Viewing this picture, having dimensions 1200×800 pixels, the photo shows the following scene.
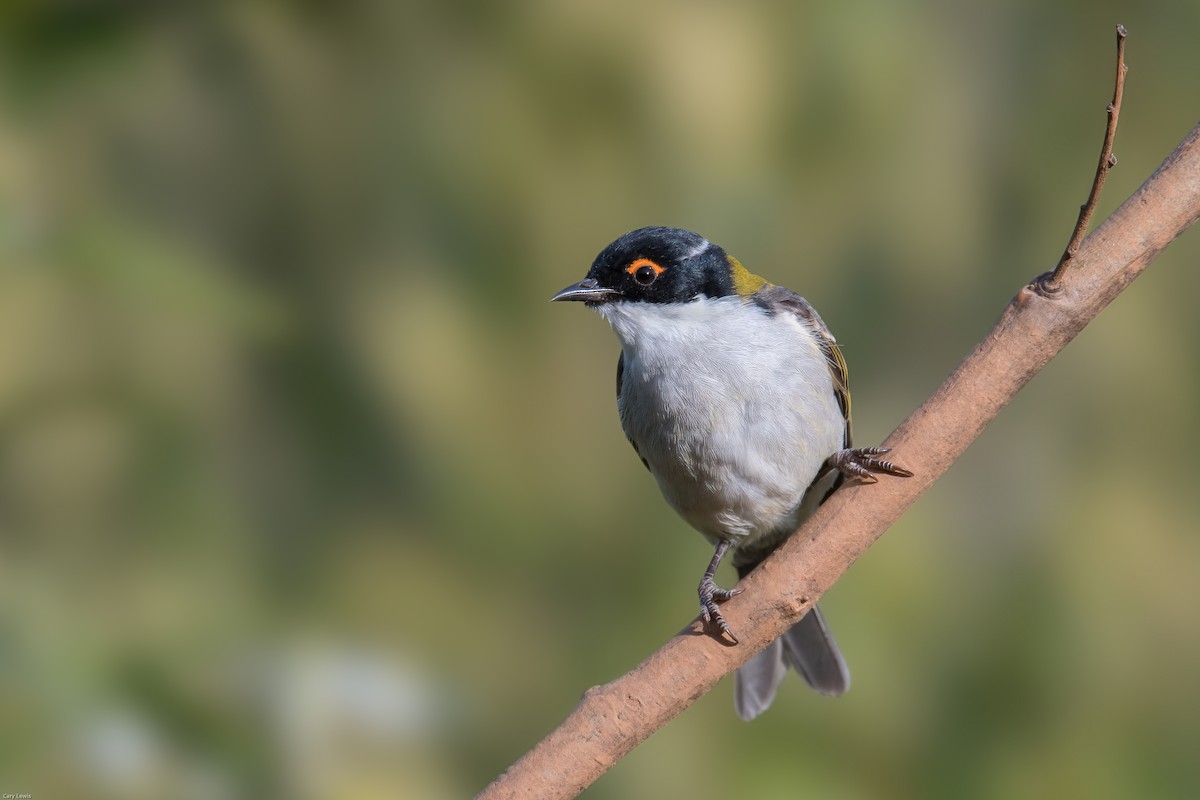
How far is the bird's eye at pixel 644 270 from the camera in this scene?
2695 millimetres

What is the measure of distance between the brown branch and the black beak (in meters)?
0.75

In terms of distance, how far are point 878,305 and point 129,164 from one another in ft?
9.55

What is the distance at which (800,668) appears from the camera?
10.2 feet

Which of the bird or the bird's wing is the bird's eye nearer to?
the bird

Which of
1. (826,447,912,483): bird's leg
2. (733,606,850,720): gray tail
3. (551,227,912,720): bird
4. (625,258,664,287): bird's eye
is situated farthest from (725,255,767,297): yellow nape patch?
(733,606,850,720): gray tail

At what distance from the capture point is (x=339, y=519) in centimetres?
438

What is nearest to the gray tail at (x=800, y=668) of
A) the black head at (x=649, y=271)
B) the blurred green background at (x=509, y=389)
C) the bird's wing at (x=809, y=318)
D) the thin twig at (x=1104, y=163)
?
the bird's wing at (x=809, y=318)

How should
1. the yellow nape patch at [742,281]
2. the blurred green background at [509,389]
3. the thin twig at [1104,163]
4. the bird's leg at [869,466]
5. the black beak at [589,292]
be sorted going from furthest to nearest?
the blurred green background at [509,389], the yellow nape patch at [742,281], the black beak at [589,292], the bird's leg at [869,466], the thin twig at [1104,163]

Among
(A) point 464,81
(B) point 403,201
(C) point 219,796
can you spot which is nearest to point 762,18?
(A) point 464,81

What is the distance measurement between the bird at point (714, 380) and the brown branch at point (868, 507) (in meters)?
0.33

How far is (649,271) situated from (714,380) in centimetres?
29

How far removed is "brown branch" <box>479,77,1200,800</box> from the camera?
2.06 metres

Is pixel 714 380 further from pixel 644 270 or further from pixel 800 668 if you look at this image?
pixel 800 668

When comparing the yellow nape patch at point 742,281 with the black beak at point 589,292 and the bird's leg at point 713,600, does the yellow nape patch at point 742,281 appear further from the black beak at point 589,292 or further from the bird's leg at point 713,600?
the bird's leg at point 713,600
